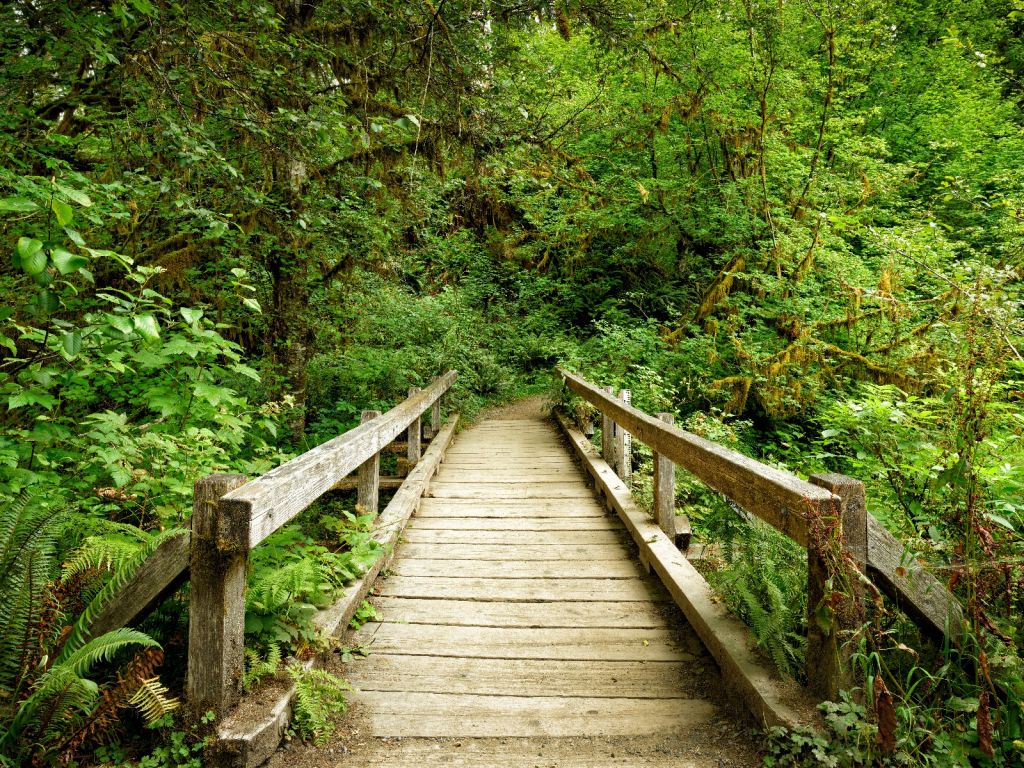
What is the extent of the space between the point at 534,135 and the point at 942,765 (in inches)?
251

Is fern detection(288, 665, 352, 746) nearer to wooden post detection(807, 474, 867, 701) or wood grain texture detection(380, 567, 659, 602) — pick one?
wood grain texture detection(380, 567, 659, 602)

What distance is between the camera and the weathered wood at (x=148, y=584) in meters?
2.22

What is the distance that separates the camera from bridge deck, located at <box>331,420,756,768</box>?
240cm

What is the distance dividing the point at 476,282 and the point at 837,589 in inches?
686

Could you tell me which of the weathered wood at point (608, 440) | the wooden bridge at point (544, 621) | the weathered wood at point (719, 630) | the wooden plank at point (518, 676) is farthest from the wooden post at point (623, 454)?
the wooden plank at point (518, 676)

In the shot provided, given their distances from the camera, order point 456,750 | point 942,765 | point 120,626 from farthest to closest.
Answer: point 456,750, point 120,626, point 942,765

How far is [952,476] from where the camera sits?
2258mm

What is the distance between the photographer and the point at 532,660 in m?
3.09

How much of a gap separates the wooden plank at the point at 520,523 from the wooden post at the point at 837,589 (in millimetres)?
2923

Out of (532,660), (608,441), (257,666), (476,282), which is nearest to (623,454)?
(608,441)

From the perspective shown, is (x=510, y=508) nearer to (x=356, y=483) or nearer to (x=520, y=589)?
(x=520, y=589)

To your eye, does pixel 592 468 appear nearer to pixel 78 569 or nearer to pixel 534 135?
pixel 534 135

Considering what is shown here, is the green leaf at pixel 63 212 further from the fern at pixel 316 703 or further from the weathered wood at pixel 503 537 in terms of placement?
the weathered wood at pixel 503 537

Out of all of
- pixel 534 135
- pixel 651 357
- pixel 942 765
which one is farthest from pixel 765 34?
pixel 942 765
